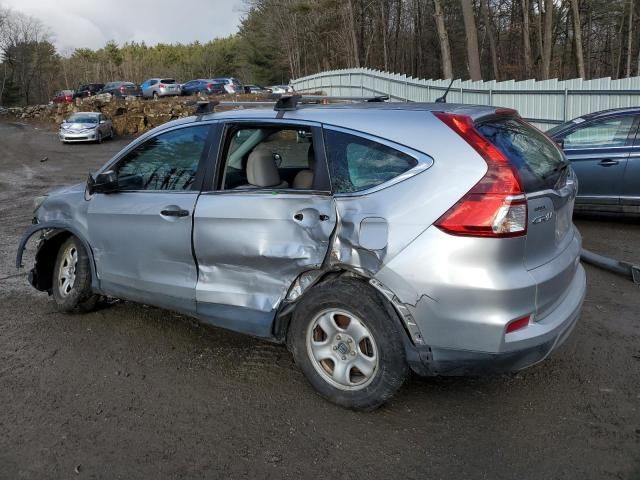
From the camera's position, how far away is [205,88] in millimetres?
42938

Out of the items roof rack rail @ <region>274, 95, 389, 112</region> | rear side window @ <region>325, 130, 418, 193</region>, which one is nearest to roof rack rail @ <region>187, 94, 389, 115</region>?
roof rack rail @ <region>274, 95, 389, 112</region>

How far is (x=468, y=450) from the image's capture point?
308 centimetres

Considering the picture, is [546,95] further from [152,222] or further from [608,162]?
[152,222]

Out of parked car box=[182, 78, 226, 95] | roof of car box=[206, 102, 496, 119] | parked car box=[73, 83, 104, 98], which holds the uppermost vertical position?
parked car box=[73, 83, 104, 98]

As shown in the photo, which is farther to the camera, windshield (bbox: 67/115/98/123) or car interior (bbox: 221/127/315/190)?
windshield (bbox: 67/115/98/123)

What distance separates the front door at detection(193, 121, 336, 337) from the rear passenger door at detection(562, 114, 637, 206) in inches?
207

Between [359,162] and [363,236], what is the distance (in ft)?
1.46

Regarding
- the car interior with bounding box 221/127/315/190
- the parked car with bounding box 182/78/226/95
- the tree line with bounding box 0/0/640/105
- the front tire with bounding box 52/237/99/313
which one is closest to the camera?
the car interior with bounding box 221/127/315/190

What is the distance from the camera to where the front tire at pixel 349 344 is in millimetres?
3236

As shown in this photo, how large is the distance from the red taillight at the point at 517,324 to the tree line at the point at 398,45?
2052cm

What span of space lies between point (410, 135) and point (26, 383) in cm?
289

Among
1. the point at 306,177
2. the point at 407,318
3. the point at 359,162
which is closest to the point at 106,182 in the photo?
the point at 306,177

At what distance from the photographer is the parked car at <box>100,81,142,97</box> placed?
4247cm

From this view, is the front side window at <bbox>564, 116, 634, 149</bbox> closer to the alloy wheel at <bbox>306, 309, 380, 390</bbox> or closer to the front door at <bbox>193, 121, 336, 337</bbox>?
the front door at <bbox>193, 121, 336, 337</bbox>
